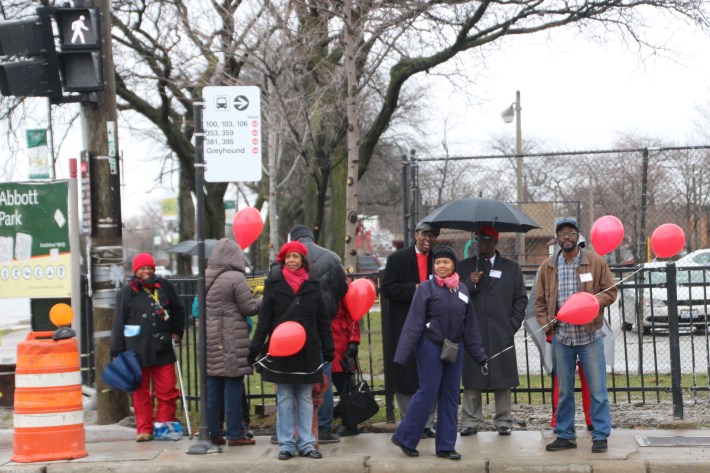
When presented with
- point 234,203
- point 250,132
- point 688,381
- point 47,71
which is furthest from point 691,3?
point 234,203

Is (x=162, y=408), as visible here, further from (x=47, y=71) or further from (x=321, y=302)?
(x=47, y=71)

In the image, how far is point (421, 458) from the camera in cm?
784

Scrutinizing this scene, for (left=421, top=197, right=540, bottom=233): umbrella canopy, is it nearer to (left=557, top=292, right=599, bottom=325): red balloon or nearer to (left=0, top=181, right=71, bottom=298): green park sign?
(left=557, top=292, right=599, bottom=325): red balloon

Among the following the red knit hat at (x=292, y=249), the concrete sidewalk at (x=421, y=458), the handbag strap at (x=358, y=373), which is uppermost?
the red knit hat at (x=292, y=249)

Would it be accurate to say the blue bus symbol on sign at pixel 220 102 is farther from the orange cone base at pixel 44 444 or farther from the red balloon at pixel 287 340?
the orange cone base at pixel 44 444

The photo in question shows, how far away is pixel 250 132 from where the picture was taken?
27.0 feet

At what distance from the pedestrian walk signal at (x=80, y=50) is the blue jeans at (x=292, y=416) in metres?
3.29

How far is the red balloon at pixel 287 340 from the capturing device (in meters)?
7.58

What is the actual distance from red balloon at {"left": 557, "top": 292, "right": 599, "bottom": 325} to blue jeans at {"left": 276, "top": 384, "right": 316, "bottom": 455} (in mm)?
2205

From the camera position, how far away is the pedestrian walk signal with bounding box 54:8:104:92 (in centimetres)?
861

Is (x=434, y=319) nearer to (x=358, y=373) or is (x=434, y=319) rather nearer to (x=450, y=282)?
(x=450, y=282)

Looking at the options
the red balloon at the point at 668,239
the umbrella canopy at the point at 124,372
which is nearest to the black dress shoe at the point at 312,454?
the umbrella canopy at the point at 124,372

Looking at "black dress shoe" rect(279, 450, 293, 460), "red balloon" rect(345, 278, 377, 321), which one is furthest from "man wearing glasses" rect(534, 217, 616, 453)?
"black dress shoe" rect(279, 450, 293, 460)

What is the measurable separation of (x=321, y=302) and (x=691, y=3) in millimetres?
9681
